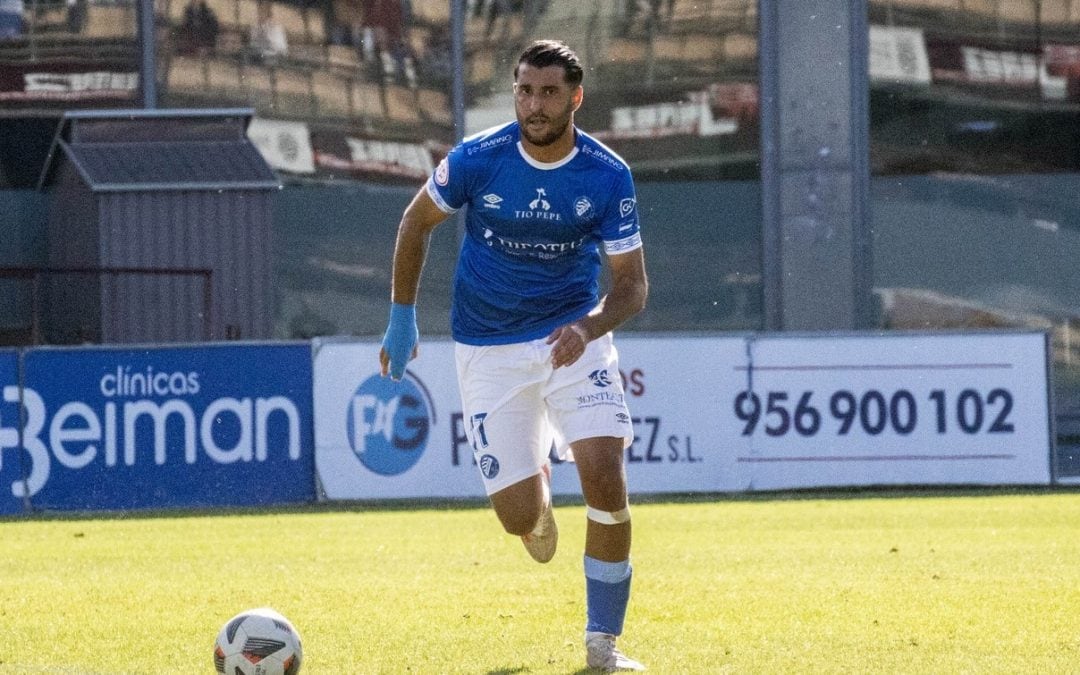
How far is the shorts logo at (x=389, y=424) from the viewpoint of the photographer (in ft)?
50.6

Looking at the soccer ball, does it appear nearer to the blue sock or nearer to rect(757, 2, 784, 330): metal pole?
the blue sock

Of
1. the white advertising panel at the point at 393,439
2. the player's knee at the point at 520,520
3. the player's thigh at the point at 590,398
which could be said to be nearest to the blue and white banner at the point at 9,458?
the white advertising panel at the point at 393,439

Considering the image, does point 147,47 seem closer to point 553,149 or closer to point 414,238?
point 414,238

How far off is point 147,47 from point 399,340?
1618 cm

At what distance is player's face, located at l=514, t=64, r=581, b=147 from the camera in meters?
6.66

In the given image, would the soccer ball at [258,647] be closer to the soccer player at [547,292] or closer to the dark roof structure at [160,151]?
the soccer player at [547,292]

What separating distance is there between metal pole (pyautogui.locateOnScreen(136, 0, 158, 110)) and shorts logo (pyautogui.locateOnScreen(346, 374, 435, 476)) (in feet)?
27.5

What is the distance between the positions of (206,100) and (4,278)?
3.91 metres

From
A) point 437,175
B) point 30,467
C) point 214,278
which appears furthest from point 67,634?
point 214,278

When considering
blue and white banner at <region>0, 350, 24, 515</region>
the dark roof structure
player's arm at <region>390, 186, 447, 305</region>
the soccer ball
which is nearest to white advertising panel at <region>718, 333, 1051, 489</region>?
blue and white banner at <region>0, 350, 24, 515</region>

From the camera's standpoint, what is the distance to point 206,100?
74.0ft

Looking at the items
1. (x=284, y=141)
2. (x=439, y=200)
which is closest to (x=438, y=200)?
(x=439, y=200)

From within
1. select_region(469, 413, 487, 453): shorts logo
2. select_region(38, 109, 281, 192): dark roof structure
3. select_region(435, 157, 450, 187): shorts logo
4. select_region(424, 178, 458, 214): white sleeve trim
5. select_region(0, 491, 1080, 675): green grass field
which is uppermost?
select_region(38, 109, 281, 192): dark roof structure

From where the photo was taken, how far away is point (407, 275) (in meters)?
7.07
